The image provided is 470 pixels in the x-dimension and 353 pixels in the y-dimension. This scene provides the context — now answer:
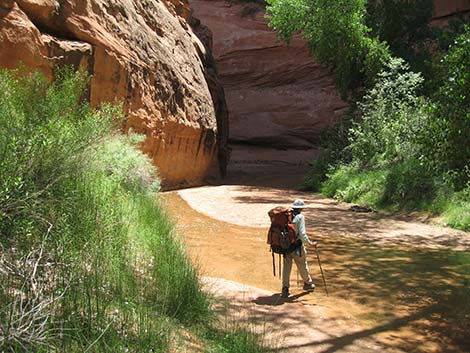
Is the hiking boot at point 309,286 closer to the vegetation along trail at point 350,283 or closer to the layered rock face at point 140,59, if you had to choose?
the vegetation along trail at point 350,283

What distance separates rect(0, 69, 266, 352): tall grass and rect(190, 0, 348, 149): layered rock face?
2781 cm

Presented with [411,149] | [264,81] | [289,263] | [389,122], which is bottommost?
[289,263]

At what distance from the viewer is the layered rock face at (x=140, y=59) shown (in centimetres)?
1091

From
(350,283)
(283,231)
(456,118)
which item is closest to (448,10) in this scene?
(456,118)

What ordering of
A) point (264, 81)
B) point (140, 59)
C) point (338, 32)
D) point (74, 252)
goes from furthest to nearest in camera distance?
point (264, 81) < point (338, 32) < point (140, 59) < point (74, 252)

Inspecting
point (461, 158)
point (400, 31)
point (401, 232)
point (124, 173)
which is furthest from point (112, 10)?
point (400, 31)

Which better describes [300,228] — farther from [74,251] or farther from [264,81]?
[264,81]

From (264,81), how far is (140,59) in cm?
2158

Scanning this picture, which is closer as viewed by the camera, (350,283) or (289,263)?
(289,263)

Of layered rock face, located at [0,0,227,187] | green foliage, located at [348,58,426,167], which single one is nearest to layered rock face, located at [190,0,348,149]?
layered rock face, located at [0,0,227,187]

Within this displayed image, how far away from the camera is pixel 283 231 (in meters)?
6.15

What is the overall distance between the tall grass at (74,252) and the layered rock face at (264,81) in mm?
27806

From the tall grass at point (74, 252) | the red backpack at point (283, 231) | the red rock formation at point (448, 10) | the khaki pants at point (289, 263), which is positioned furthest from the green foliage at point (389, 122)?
the red rock formation at point (448, 10)

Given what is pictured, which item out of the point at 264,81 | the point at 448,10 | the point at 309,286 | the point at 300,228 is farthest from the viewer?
the point at 264,81
